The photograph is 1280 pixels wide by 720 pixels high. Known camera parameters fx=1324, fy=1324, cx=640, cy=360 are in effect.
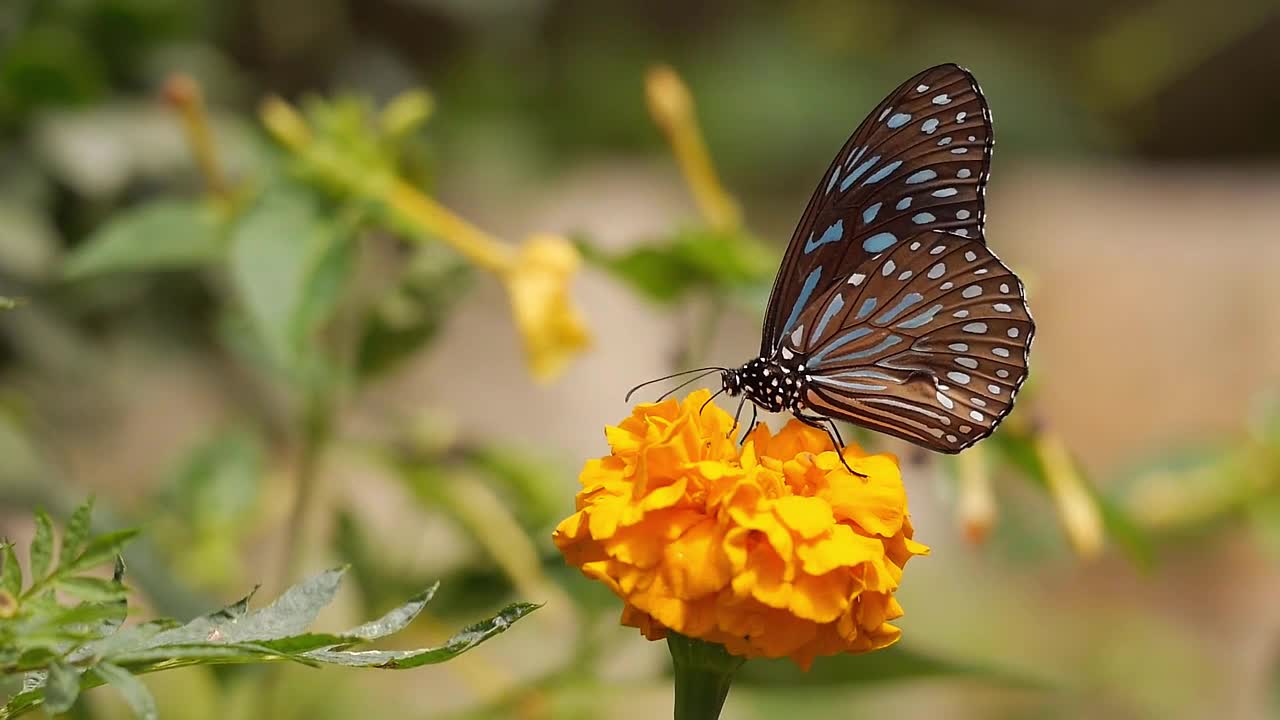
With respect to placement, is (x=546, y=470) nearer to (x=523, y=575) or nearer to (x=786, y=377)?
(x=523, y=575)

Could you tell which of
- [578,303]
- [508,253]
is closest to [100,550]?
[508,253]

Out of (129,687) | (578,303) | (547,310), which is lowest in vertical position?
(129,687)

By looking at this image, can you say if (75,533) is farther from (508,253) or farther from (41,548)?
(508,253)

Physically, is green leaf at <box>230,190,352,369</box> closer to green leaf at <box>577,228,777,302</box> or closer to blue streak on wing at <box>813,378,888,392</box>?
green leaf at <box>577,228,777,302</box>

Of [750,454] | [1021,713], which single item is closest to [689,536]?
[750,454]

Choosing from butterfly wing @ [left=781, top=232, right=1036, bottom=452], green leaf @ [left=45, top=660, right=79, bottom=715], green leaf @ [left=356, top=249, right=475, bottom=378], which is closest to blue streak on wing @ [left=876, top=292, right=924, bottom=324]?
butterfly wing @ [left=781, top=232, right=1036, bottom=452]

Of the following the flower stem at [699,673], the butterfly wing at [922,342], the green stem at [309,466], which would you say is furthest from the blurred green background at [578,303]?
the flower stem at [699,673]
